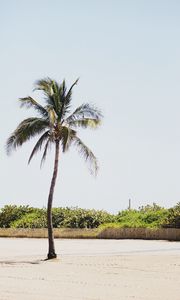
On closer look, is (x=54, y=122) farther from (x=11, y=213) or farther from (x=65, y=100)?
(x=11, y=213)

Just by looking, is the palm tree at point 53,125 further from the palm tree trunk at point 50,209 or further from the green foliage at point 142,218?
the green foliage at point 142,218

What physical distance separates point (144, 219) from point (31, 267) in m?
32.1

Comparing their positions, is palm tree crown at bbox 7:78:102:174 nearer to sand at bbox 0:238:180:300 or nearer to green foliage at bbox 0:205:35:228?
sand at bbox 0:238:180:300

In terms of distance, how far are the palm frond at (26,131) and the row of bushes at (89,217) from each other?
25346 millimetres

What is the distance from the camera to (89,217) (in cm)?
5744

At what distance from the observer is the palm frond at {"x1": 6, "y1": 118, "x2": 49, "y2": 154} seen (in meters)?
25.4

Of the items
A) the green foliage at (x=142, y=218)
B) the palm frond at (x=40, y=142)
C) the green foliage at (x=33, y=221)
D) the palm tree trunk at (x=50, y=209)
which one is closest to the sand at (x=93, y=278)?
the palm tree trunk at (x=50, y=209)

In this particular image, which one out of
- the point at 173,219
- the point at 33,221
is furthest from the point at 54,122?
the point at 33,221

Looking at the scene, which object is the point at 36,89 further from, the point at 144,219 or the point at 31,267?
the point at 144,219

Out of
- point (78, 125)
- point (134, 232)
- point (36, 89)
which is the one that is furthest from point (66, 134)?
point (134, 232)

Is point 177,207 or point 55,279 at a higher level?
point 177,207

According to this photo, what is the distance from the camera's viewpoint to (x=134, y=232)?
4828cm

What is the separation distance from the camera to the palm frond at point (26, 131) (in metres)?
25.4

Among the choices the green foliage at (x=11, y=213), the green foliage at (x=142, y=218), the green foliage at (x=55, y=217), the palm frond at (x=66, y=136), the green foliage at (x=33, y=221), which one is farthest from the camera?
the green foliage at (x=11, y=213)
